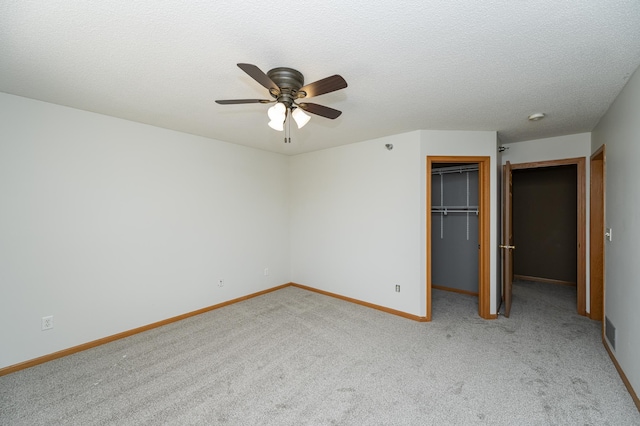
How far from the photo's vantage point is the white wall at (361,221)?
3607 millimetres

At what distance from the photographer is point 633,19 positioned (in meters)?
1.44

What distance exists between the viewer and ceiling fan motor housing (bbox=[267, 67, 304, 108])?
1.93 metres

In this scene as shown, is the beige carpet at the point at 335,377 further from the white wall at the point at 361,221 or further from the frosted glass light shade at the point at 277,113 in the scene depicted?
the frosted glass light shade at the point at 277,113

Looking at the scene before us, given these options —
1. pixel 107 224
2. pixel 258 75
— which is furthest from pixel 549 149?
pixel 107 224

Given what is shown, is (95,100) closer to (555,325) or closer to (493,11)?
(493,11)

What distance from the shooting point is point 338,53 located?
1.76 meters

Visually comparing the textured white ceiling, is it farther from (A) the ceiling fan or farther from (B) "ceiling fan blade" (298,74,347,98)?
(B) "ceiling fan blade" (298,74,347,98)

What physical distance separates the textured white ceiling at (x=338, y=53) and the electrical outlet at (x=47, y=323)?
2.05m

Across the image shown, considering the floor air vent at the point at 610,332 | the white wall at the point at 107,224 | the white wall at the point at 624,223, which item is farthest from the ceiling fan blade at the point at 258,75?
the floor air vent at the point at 610,332

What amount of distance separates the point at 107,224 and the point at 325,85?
2822mm

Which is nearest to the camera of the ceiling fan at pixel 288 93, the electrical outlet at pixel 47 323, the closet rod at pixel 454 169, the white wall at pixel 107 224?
the ceiling fan at pixel 288 93

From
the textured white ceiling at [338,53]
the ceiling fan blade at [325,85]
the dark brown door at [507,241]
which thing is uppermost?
the textured white ceiling at [338,53]

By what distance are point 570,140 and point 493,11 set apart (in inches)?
136

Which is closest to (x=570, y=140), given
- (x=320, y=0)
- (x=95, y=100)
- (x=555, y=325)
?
(x=555, y=325)
